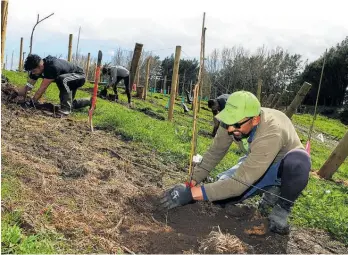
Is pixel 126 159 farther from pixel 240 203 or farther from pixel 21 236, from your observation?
pixel 21 236

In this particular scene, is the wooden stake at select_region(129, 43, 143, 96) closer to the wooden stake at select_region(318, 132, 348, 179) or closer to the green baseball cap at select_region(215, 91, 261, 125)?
the wooden stake at select_region(318, 132, 348, 179)

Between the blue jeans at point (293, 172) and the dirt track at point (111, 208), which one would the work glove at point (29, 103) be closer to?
the dirt track at point (111, 208)

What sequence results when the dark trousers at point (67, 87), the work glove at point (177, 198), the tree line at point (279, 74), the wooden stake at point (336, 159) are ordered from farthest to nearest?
the tree line at point (279, 74)
the dark trousers at point (67, 87)
the wooden stake at point (336, 159)
the work glove at point (177, 198)

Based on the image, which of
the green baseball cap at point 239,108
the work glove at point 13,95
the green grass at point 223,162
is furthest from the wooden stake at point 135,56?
the green baseball cap at point 239,108

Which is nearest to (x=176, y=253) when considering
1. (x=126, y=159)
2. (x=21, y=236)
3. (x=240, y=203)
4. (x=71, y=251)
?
(x=71, y=251)

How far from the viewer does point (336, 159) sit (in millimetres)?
6680

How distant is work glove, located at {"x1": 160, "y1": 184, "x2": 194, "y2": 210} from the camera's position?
10.4 feet

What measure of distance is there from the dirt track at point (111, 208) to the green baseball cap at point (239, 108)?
3.06 ft

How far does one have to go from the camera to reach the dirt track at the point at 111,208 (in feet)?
8.66

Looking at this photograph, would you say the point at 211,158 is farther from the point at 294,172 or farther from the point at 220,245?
the point at 220,245

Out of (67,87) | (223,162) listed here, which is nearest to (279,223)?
(223,162)

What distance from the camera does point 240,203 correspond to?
3.96 meters

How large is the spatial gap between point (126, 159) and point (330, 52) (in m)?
41.0

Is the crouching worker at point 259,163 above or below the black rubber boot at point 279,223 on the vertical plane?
above
